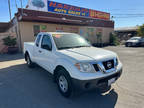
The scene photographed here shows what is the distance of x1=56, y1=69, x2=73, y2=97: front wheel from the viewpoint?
8.55ft

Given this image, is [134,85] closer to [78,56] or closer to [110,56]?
[110,56]

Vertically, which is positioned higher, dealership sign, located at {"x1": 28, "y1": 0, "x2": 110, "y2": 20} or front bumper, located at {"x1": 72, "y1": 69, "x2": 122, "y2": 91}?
dealership sign, located at {"x1": 28, "y1": 0, "x2": 110, "y2": 20}

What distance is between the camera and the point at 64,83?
2.87 metres

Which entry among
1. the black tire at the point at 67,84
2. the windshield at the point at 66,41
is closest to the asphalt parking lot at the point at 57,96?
the black tire at the point at 67,84

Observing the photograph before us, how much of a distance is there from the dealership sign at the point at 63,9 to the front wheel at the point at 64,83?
37.7 feet

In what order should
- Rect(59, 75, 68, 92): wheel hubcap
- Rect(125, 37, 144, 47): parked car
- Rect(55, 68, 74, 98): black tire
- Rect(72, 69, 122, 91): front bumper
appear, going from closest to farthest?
Rect(72, 69, 122, 91): front bumper → Rect(55, 68, 74, 98): black tire → Rect(59, 75, 68, 92): wheel hubcap → Rect(125, 37, 144, 47): parked car

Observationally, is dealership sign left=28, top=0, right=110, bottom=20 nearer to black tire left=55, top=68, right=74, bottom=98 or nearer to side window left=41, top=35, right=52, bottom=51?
side window left=41, top=35, right=52, bottom=51

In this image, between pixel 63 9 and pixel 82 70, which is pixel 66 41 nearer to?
pixel 82 70

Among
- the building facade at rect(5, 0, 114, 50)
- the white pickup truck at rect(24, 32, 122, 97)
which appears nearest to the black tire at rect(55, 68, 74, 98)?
the white pickup truck at rect(24, 32, 122, 97)

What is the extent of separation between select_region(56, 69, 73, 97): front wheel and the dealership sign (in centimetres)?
1150

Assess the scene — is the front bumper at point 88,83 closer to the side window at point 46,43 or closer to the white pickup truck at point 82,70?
the white pickup truck at point 82,70

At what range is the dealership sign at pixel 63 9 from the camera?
12002 millimetres

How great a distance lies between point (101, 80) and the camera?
2477mm

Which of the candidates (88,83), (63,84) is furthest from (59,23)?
(88,83)
